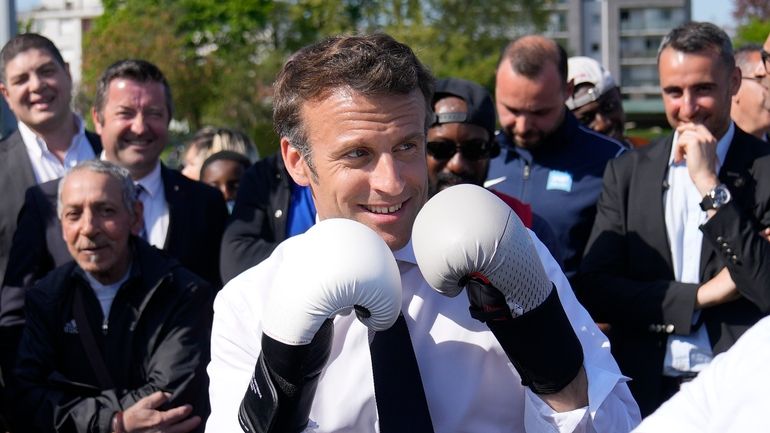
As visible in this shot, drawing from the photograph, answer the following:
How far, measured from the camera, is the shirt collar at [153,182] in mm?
4902

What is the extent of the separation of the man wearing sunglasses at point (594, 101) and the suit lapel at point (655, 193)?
2082 millimetres

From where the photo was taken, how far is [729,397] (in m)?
1.53

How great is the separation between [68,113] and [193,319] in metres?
1.87

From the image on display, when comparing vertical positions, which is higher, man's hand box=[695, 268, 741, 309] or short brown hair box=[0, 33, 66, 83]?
short brown hair box=[0, 33, 66, 83]

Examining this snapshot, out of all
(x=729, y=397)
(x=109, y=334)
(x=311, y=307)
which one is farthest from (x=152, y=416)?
(x=729, y=397)

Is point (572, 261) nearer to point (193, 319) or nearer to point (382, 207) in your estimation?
point (193, 319)

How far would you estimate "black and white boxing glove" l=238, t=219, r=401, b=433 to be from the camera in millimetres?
2104

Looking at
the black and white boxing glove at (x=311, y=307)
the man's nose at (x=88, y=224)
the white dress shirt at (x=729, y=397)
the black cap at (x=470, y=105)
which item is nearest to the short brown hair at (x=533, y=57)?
the black cap at (x=470, y=105)

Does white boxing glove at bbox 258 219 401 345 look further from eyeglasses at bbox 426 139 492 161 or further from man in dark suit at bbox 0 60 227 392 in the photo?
man in dark suit at bbox 0 60 227 392

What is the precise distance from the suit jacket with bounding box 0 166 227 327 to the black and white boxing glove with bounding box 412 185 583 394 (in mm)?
2659

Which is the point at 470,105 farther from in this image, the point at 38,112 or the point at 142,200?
the point at 38,112

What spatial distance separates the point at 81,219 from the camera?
13.5 feet

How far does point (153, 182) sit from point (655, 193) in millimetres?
2417

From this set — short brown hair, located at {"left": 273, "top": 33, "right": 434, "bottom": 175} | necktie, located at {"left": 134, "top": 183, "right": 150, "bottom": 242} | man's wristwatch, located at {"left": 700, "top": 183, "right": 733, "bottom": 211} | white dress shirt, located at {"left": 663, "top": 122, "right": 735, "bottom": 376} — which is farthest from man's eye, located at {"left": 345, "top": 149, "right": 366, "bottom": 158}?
necktie, located at {"left": 134, "top": 183, "right": 150, "bottom": 242}
